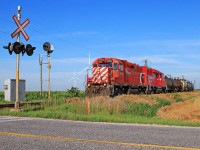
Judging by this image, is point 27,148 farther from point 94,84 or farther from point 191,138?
point 94,84

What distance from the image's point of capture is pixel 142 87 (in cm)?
3938

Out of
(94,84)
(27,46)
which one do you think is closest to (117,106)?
(27,46)

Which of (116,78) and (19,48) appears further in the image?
(116,78)

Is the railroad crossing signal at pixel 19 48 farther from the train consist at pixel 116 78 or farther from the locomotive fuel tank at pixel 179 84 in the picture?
the locomotive fuel tank at pixel 179 84

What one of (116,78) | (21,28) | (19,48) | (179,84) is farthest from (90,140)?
(179,84)

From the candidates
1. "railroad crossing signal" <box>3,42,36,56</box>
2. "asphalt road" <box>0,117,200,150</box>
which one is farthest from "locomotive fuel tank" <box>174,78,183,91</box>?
"asphalt road" <box>0,117,200,150</box>

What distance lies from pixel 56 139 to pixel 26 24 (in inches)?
474

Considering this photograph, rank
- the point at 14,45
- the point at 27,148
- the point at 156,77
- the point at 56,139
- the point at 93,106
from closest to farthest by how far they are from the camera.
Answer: the point at 27,148 < the point at 56,139 < the point at 14,45 < the point at 93,106 < the point at 156,77

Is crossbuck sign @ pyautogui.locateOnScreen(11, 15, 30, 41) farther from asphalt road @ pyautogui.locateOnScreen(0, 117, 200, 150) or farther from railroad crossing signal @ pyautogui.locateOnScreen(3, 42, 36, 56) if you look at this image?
asphalt road @ pyautogui.locateOnScreen(0, 117, 200, 150)

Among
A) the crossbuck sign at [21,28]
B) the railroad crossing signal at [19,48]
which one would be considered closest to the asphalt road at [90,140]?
the railroad crossing signal at [19,48]

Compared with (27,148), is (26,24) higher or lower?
higher

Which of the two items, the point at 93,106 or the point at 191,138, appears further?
the point at 93,106

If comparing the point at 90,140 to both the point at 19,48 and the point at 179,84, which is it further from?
the point at 179,84

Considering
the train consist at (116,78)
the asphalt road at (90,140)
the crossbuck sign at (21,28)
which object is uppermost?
the crossbuck sign at (21,28)
